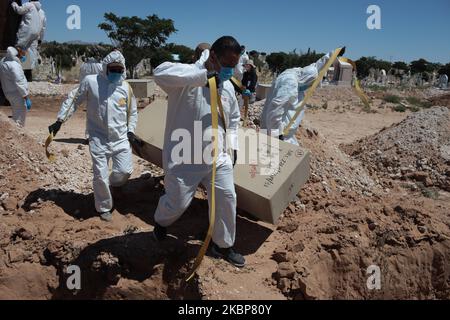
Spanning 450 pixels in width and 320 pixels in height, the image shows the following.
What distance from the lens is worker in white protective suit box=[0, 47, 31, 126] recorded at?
287 inches

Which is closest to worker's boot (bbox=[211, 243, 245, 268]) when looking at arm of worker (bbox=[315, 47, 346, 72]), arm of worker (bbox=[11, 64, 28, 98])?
arm of worker (bbox=[315, 47, 346, 72])

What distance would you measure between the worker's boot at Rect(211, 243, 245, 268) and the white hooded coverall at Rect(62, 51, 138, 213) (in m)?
1.35

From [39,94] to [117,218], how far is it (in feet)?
39.7

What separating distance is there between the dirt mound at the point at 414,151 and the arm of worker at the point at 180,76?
4815mm

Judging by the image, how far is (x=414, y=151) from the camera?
7.04 meters

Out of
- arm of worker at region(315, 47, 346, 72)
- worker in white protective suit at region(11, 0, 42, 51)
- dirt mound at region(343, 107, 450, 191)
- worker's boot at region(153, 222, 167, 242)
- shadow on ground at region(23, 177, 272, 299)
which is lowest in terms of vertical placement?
shadow on ground at region(23, 177, 272, 299)

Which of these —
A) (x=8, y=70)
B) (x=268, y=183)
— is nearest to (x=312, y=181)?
(x=268, y=183)

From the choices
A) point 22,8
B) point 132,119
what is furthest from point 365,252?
point 22,8

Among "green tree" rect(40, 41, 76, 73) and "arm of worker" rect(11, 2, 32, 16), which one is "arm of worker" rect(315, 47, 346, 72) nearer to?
"arm of worker" rect(11, 2, 32, 16)

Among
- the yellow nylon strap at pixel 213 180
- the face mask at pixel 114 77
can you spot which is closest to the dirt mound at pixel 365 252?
the yellow nylon strap at pixel 213 180

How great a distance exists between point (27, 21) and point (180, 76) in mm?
10420

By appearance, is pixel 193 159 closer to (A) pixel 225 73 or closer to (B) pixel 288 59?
(A) pixel 225 73

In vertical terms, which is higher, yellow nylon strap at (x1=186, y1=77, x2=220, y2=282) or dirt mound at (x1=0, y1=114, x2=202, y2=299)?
yellow nylon strap at (x1=186, y1=77, x2=220, y2=282)
